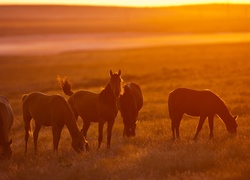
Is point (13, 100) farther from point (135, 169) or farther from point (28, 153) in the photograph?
point (135, 169)

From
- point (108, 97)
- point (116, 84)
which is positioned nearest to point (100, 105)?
point (108, 97)

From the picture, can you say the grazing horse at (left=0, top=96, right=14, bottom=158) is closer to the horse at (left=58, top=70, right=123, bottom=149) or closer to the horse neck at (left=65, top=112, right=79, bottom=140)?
the horse neck at (left=65, top=112, right=79, bottom=140)

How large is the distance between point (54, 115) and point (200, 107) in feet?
11.9

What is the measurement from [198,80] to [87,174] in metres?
21.4

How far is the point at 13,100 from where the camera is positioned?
88.6ft

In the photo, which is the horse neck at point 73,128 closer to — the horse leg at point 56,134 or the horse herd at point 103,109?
the horse herd at point 103,109

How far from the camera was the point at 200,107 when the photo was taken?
48.8 feet

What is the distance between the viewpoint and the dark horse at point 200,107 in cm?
1473

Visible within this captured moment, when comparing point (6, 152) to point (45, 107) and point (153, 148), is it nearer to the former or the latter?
point (45, 107)

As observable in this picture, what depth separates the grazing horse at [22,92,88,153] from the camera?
1317cm

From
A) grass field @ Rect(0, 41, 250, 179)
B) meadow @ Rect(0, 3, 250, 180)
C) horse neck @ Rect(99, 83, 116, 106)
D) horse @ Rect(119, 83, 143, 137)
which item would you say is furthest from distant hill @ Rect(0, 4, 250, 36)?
horse neck @ Rect(99, 83, 116, 106)

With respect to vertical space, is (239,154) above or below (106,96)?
below

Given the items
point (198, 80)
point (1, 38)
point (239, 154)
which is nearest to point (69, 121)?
point (239, 154)

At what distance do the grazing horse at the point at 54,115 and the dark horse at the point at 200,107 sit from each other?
293 cm
